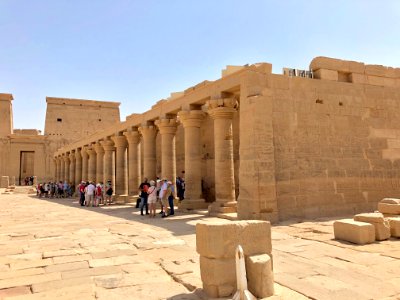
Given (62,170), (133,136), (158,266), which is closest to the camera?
(158,266)

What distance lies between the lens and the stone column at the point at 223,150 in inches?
399

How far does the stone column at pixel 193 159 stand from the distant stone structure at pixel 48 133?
101 feet

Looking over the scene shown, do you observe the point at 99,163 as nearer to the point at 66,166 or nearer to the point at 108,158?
the point at 108,158

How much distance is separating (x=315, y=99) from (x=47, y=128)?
35.6 metres

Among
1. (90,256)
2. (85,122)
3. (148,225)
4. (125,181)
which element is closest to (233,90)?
(148,225)

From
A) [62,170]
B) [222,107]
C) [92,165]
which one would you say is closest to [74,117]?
[62,170]

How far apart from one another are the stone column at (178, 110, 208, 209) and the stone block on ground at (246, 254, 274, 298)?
8107mm

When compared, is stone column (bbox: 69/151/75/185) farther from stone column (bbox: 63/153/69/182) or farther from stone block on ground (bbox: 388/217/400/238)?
stone block on ground (bbox: 388/217/400/238)

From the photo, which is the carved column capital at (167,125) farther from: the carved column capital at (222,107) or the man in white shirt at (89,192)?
the man in white shirt at (89,192)

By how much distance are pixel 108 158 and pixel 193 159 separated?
9416mm

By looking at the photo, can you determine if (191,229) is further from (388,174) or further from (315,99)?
(388,174)

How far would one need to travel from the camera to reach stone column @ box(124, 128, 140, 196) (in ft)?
53.5

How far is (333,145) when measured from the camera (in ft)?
31.9

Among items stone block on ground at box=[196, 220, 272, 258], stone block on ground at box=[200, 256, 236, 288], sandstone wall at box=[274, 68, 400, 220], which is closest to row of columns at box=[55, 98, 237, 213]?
sandstone wall at box=[274, 68, 400, 220]
